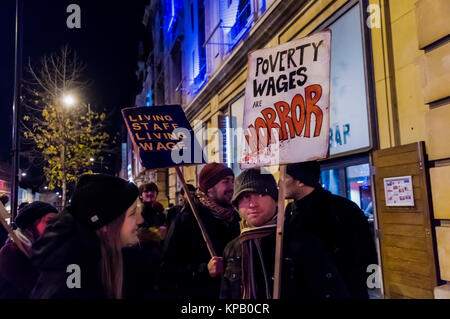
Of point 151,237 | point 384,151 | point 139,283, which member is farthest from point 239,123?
point 139,283

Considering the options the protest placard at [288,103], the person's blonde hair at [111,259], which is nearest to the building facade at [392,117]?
the protest placard at [288,103]

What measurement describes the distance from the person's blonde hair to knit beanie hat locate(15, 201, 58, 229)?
1.90m

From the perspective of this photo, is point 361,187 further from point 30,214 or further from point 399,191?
point 30,214

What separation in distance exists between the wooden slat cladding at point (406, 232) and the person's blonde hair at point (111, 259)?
359 cm

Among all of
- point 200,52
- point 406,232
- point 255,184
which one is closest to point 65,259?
point 255,184

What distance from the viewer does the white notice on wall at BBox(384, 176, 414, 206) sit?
4566 millimetres

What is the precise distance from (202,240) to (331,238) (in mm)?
1295

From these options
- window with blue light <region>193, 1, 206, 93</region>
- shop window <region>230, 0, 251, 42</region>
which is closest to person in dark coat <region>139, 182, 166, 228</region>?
shop window <region>230, 0, 251, 42</region>

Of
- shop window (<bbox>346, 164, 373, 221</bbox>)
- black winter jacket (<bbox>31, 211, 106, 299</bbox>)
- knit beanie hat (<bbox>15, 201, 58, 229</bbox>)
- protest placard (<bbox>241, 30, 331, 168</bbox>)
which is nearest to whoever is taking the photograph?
black winter jacket (<bbox>31, 211, 106, 299</bbox>)

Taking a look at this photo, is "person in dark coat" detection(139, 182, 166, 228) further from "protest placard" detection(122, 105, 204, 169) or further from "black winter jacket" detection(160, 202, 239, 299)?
"black winter jacket" detection(160, 202, 239, 299)

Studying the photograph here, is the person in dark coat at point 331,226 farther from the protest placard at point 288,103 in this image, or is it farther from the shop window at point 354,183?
the shop window at point 354,183

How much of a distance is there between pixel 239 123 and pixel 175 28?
12164mm

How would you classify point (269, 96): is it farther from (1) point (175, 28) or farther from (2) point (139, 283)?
(1) point (175, 28)

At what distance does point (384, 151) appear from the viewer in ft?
16.2
